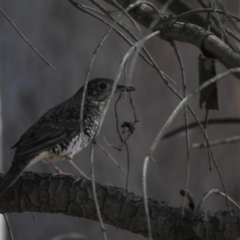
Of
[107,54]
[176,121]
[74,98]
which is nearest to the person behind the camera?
[74,98]

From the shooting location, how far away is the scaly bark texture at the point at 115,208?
2.65 m

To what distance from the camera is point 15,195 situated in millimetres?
3176

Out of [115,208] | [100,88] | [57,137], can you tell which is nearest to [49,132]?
[57,137]

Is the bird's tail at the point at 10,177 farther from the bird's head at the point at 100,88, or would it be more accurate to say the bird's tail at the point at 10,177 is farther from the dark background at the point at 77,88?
the dark background at the point at 77,88

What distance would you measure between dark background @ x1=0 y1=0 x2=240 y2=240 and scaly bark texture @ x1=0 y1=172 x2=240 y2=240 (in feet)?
9.80

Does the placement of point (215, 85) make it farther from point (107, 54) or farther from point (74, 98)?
point (107, 54)

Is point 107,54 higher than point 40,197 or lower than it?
higher

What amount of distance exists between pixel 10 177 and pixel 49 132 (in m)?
0.81

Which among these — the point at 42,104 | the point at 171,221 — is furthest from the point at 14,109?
the point at 171,221

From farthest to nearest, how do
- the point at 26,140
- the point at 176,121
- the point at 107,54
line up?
the point at 176,121, the point at 107,54, the point at 26,140

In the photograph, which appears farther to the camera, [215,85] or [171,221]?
[171,221]

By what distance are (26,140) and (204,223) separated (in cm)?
162

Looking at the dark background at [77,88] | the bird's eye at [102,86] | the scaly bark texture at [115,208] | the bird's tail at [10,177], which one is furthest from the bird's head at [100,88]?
the dark background at [77,88]

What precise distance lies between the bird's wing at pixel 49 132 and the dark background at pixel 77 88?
1933 millimetres
